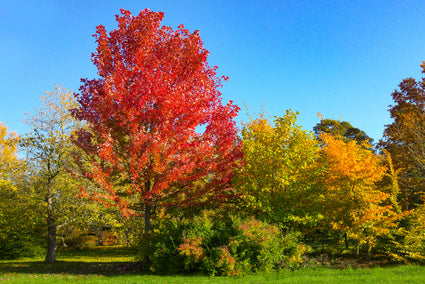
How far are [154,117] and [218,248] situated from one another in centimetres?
528

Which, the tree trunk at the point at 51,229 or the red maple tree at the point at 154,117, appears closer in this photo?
the red maple tree at the point at 154,117

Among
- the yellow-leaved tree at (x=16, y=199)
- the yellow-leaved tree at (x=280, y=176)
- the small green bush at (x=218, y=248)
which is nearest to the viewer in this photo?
the small green bush at (x=218, y=248)

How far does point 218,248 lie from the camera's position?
33.4 feet

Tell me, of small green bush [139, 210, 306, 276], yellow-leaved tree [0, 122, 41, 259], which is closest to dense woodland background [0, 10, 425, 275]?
small green bush [139, 210, 306, 276]

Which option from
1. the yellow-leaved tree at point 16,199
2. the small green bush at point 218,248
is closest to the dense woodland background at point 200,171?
the small green bush at point 218,248

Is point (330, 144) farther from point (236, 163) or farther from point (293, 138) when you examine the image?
point (236, 163)

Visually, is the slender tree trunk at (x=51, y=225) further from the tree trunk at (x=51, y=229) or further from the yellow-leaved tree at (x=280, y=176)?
the yellow-leaved tree at (x=280, y=176)

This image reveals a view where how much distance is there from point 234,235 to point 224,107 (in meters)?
5.22

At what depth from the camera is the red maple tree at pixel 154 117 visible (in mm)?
10414

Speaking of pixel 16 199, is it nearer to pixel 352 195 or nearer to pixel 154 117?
pixel 154 117

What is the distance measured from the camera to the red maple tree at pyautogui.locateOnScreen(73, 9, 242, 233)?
10.4 m

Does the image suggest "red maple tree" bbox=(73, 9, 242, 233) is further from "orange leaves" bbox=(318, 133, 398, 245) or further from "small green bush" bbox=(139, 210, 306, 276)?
"orange leaves" bbox=(318, 133, 398, 245)

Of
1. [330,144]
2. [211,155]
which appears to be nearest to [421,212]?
[330,144]

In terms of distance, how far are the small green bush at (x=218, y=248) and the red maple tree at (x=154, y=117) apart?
1353 mm
